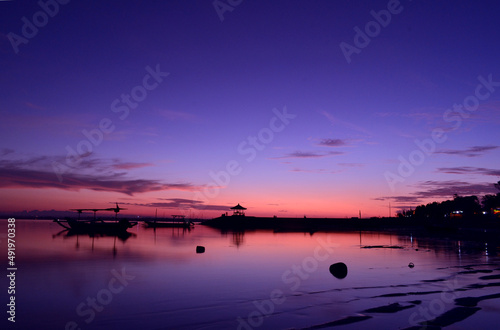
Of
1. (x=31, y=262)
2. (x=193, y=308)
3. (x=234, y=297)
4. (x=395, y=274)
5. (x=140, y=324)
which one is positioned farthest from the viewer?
(x=31, y=262)

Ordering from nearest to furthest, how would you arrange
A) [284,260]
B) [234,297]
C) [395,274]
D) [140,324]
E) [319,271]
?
[140,324] < [234,297] < [395,274] < [319,271] < [284,260]

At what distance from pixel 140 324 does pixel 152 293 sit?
6.08 metres

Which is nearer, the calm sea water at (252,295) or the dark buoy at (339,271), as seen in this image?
the calm sea water at (252,295)

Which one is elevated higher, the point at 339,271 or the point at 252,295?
the point at 339,271

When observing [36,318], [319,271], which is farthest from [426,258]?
[36,318]

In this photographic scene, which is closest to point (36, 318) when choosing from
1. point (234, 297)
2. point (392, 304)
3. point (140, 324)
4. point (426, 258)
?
point (140, 324)

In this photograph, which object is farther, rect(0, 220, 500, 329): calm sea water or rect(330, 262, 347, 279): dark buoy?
rect(330, 262, 347, 279): dark buoy

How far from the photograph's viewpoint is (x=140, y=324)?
14312mm

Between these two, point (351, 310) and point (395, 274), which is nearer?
point (351, 310)

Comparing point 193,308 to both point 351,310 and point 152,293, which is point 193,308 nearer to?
point 152,293

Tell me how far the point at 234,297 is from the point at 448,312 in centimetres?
1014

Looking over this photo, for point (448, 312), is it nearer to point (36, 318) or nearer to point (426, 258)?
point (36, 318)

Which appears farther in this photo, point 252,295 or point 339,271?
point 339,271

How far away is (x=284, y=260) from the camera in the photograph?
1409 inches
